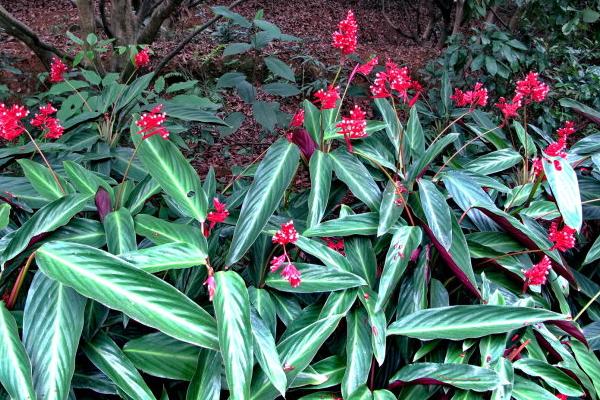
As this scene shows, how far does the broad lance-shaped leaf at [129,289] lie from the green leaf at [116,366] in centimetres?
15

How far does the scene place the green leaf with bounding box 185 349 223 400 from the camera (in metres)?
0.97

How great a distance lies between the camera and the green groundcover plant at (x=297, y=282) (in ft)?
2.98

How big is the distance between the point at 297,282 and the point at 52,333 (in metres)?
0.47

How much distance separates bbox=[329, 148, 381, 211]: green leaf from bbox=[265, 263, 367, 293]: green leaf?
9.6 inches

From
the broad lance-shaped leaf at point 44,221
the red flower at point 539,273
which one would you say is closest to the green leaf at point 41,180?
the broad lance-shaped leaf at point 44,221

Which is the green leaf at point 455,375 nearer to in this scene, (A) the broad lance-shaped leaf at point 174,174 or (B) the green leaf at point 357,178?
(B) the green leaf at point 357,178

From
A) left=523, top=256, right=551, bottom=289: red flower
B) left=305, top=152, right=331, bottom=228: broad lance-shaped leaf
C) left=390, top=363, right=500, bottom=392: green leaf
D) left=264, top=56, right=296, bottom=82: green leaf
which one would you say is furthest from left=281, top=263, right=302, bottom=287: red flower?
left=264, top=56, right=296, bottom=82: green leaf

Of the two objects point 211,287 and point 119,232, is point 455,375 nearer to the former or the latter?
point 211,287

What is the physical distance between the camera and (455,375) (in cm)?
105

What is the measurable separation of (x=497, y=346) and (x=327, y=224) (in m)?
0.47

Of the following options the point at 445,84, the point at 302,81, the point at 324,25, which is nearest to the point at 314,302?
the point at 445,84

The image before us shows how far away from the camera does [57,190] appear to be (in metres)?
A: 1.24

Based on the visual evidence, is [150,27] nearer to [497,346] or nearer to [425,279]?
[425,279]

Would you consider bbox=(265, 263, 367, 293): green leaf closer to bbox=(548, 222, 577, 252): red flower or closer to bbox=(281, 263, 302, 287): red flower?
bbox=(281, 263, 302, 287): red flower
